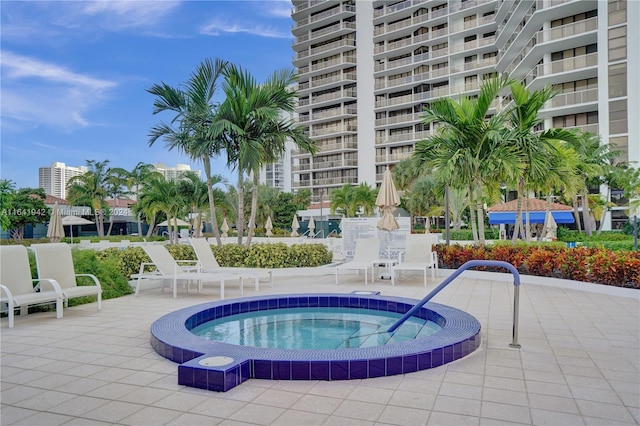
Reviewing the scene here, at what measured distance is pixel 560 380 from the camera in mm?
3928

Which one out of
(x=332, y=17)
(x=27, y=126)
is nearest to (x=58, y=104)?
(x=27, y=126)

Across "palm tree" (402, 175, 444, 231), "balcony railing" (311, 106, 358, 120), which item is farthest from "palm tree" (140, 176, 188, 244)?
"balcony railing" (311, 106, 358, 120)

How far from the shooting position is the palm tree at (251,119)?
40.0 feet

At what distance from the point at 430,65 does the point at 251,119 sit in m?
39.9

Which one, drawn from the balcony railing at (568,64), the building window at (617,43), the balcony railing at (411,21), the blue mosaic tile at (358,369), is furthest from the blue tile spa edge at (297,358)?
the balcony railing at (411,21)

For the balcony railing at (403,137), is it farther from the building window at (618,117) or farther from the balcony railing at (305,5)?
the balcony railing at (305,5)

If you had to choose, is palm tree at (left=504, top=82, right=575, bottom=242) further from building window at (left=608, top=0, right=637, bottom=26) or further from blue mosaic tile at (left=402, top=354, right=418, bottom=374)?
building window at (left=608, top=0, right=637, bottom=26)

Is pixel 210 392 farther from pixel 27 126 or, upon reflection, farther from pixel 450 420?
pixel 27 126

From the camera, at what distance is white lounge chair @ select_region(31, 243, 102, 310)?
6926 millimetres

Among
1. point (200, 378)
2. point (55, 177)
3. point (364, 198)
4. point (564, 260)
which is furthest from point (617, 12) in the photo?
point (55, 177)

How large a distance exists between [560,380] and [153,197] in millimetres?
25533

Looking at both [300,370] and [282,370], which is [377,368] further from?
[282,370]

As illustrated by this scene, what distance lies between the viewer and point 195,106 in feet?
42.0

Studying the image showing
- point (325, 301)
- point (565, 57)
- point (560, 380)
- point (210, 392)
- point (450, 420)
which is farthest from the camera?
point (565, 57)
